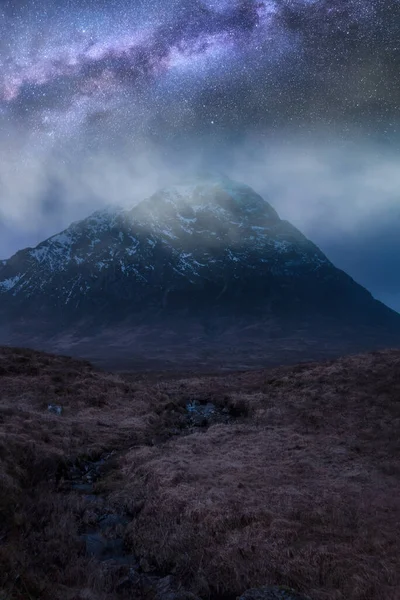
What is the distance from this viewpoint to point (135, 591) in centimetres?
857

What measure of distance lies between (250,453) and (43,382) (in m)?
20.1

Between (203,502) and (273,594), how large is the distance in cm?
531

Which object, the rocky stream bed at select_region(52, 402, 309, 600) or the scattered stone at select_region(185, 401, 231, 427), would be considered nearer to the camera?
the rocky stream bed at select_region(52, 402, 309, 600)

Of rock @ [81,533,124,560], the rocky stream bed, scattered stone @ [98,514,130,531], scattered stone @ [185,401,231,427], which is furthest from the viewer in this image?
scattered stone @ [185,401,231,427]

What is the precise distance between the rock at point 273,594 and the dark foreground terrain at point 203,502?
0.06 metres

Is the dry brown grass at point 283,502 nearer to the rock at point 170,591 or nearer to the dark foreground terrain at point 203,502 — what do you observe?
the dark foreground terrain at point 203,502

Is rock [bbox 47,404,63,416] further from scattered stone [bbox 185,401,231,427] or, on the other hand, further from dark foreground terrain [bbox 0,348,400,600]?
scattered stone [bbox 185,401,231,427]

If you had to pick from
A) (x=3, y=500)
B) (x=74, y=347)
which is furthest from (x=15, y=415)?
(x=74, y=347)

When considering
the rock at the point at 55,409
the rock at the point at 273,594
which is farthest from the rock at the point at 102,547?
the rock at the point at 55,409

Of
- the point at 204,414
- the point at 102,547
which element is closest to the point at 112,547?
the point at 102,547

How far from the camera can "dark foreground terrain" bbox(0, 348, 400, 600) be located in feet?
28.6

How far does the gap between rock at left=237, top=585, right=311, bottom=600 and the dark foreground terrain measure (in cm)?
6

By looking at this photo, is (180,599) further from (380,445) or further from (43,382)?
(43,382)

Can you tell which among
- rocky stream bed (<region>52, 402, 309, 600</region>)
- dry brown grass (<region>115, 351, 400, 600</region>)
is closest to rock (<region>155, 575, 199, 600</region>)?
rocky stream bed (<region>52, 402, 309, 600</region>)
